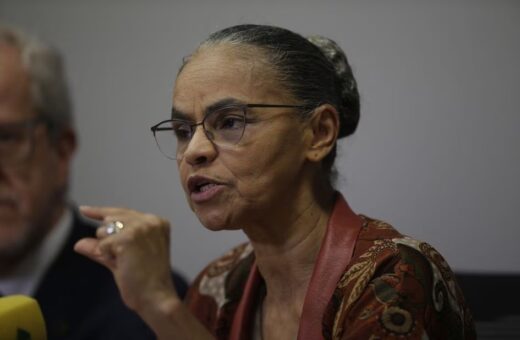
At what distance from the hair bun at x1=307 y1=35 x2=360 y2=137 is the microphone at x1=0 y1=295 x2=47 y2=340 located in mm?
575

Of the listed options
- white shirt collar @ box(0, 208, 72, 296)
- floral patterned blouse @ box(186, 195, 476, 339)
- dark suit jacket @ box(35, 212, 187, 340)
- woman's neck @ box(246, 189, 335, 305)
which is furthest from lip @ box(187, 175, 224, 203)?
white shirt collar @ box(0, 208, 72, 296)

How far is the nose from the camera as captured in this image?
2.97 ft

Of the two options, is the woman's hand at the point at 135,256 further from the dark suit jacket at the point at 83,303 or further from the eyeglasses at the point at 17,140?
the eyeglasses at the point at 17,140

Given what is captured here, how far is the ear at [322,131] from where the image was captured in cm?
96

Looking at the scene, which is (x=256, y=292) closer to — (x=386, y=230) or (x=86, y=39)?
(x=386, y=230)

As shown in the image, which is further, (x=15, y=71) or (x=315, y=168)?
(x=15, y=71)

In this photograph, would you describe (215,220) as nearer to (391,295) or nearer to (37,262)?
(391,295)

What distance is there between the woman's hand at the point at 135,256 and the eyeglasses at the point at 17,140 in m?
0.45

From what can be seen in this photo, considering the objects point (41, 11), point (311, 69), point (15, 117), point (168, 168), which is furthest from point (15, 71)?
point (311, 69)

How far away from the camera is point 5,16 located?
1.46 metres

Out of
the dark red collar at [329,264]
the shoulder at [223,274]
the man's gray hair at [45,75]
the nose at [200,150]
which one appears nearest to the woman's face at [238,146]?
the nose at [200,150]

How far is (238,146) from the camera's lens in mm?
907

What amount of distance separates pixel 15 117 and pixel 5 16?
33cm

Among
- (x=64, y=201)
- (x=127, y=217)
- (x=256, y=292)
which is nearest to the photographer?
(x=127, y=217)
